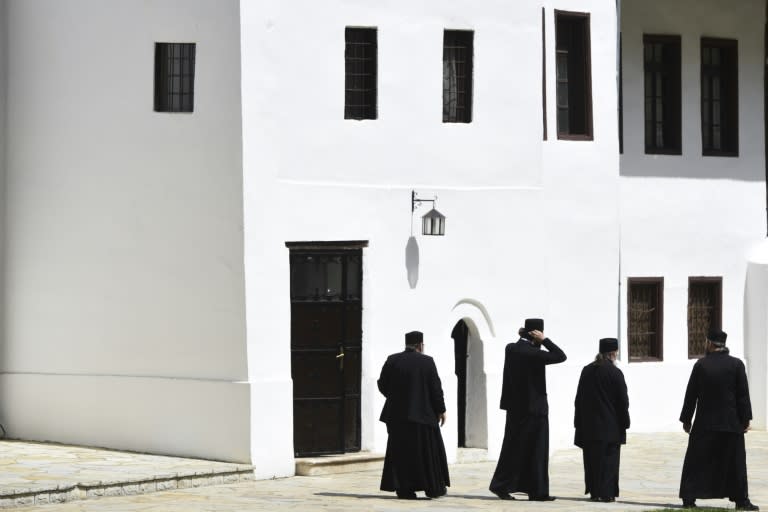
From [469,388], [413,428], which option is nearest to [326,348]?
[469,388]

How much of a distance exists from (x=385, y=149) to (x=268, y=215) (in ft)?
6.45

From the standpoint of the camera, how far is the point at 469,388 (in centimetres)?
2284

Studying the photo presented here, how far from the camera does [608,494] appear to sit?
59.5 ft

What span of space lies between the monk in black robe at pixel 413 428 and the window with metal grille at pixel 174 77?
4.49m

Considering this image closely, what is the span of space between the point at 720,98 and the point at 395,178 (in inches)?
347

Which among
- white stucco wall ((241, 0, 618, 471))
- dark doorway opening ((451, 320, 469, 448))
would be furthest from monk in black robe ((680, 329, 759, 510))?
dark doorway opening ((451, 320, 469, 448))

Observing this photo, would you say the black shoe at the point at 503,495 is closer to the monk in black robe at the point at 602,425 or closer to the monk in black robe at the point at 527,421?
the monk in black robe at the point at 527,421

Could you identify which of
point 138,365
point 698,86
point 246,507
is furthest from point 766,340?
point 246,507

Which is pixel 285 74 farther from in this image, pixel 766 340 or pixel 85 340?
pixel 766 340

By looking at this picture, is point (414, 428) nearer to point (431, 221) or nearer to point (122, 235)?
point (431, 221)

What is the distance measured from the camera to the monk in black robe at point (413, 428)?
18.1 metres

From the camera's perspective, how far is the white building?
20.3 meters

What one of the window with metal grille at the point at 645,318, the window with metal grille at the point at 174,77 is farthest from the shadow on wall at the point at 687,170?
the window with metal grille at the point at 174,77

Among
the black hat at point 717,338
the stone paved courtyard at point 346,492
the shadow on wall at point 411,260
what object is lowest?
the stone paved courtyard at point 346,492
